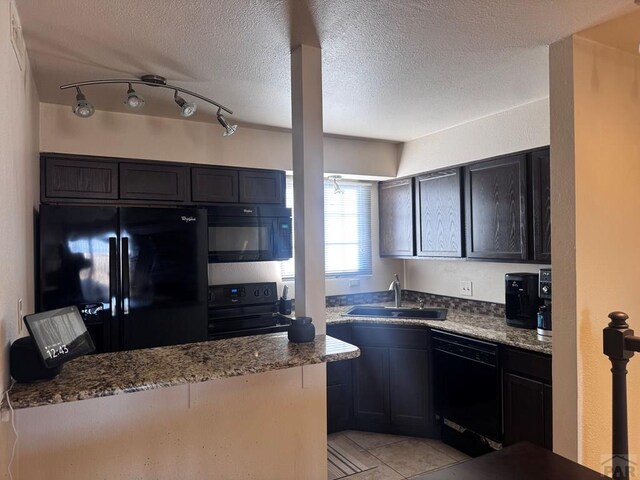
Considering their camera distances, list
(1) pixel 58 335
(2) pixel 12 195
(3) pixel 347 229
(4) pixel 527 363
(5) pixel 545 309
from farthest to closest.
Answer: (3) pixel 347 229, (5) pixel 545 309, (4) pixel 527 363, (2) pixel 12 195, (1) pixel 58 335

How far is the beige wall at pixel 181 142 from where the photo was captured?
3.02 metres

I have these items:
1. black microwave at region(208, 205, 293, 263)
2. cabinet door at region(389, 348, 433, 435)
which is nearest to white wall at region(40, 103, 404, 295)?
black microwave at region(208, 205, 293, 263)

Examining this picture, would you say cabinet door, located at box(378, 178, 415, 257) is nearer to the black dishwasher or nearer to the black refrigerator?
the black dishwasher

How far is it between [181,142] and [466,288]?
2.61m

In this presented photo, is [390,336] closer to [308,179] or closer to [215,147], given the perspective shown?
[308,179]

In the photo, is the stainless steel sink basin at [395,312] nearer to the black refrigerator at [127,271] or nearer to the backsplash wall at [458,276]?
the backsplash wall at [458,276]

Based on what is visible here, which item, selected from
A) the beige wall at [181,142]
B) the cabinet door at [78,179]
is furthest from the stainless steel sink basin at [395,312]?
the cabinet door at [78,179]

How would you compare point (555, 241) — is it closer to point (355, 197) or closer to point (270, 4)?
point (270, 4)

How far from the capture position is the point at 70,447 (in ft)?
5.69

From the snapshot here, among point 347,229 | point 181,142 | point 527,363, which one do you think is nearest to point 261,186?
point 181,142

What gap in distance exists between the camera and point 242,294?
3.42 meters

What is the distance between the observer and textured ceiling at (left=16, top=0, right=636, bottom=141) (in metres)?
1.82

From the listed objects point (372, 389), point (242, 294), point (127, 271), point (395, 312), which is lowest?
point (372, 389)

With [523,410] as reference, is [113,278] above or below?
above
